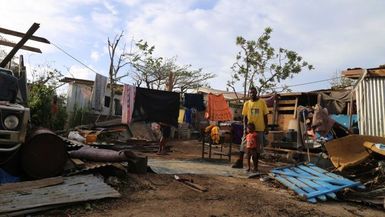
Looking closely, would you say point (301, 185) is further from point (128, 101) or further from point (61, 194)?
point (128, 101)

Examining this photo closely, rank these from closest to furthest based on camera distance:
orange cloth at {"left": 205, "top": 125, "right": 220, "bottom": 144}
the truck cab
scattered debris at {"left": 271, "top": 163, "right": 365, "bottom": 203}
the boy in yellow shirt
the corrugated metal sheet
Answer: the truck cab → scattered debris at {"left": 271, "top": 163, "right": 365, "bottom": 203} → the boy in yellow shirt → the corrugated metal sheet → orange cloth at {"left": 205, "top": 125, "right": 220, "bottom": 144}

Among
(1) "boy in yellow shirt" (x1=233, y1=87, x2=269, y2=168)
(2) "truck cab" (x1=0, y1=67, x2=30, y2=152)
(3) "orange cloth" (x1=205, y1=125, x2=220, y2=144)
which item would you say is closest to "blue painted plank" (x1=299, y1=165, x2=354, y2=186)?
(1) "boy in yellow shirt" (x1=233, y1=87, x2=269, y2=168)

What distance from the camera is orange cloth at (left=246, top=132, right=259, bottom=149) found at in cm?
845

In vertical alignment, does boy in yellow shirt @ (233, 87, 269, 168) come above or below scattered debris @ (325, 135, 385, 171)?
above

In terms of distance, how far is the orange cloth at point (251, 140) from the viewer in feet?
27.7

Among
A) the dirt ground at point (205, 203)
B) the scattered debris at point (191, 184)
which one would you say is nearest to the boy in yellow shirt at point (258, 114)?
the dirt ground at point (205, 203)

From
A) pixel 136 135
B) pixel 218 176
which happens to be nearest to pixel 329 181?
pixel 218 176

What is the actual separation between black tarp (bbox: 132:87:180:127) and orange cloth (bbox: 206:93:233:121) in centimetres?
232

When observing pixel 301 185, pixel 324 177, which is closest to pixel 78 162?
pixel 301 185

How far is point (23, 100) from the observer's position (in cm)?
717

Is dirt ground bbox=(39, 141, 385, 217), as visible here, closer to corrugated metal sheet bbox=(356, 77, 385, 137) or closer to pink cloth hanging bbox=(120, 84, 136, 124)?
corrugated metal sheet bbox=(356, 77, 385, 137)

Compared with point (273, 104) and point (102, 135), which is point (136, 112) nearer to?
point (102, 135)

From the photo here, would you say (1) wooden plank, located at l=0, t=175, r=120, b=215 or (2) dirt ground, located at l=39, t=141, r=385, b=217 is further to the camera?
(2) dirt ground, located at l=39, t=141, r=385, b=217

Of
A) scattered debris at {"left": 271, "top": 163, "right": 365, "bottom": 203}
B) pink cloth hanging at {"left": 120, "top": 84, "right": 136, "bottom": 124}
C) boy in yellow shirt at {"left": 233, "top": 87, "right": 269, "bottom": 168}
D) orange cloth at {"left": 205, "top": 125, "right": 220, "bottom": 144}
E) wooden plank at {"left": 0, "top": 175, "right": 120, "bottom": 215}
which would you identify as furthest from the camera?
pink cloth hanging at {"left": 120, "top": 84, "right": 136, "bottom": 124}
